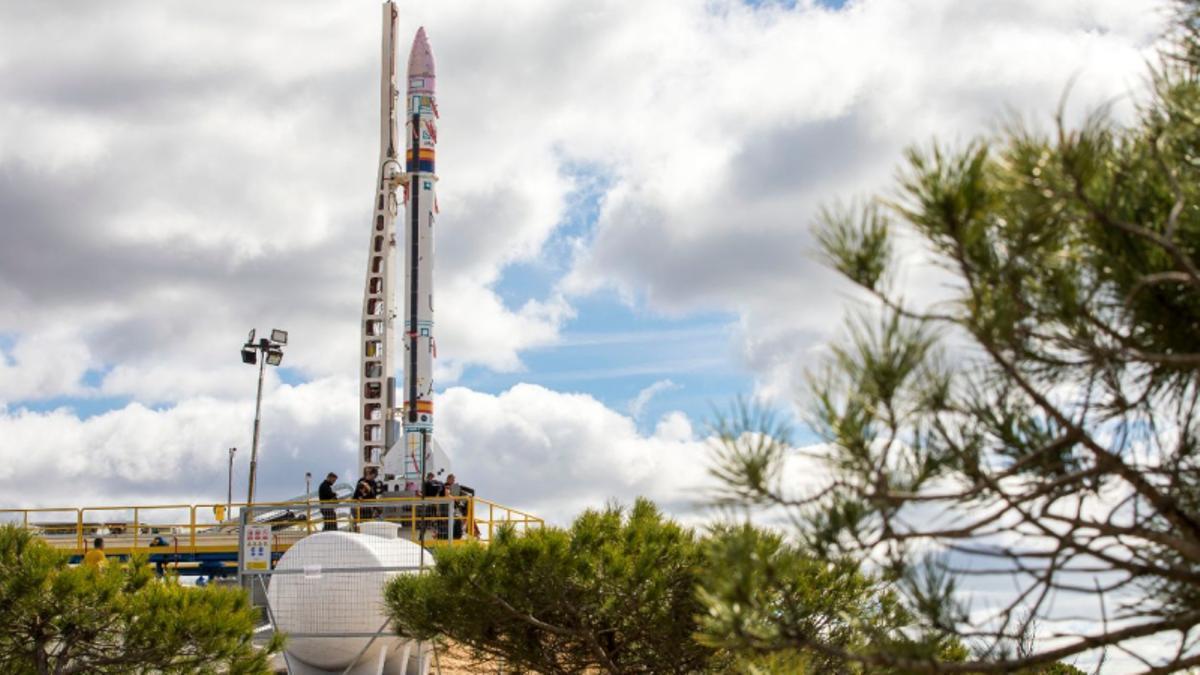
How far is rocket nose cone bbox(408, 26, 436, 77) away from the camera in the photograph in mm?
37281

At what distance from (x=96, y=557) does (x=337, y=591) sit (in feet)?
14.2

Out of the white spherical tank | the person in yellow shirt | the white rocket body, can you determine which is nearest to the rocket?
the white rocket body

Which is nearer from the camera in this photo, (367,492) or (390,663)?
(390,663)

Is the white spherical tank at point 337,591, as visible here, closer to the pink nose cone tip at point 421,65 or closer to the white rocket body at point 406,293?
the white rocket body at point 406,293

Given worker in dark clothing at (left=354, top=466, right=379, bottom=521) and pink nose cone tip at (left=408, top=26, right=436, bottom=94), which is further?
pink nose cone tip at (left=408, top=26, right=436, bottom=94)

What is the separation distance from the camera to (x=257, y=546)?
17688 mm

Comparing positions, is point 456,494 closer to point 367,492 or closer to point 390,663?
point 367,492

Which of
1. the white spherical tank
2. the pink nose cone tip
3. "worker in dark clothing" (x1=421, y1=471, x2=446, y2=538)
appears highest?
the pink nose cone tip

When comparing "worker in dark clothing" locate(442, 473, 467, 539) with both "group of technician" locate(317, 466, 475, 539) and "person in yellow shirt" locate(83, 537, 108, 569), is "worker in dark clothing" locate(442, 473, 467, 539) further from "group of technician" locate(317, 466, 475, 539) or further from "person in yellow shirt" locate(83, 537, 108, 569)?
"person in yellow shirt" locate(83, 537, 108, 569)

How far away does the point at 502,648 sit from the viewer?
14.2 m

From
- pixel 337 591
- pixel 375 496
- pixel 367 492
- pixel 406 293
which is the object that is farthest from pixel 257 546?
pixel 406 293

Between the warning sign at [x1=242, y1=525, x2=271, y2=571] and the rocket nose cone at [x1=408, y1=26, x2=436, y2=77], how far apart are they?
21653mm

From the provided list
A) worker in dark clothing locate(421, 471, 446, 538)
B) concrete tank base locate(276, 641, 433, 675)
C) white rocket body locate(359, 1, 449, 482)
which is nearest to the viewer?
concrete tank base locate(276, 641, 433, 675)

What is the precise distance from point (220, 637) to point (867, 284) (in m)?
11.0
